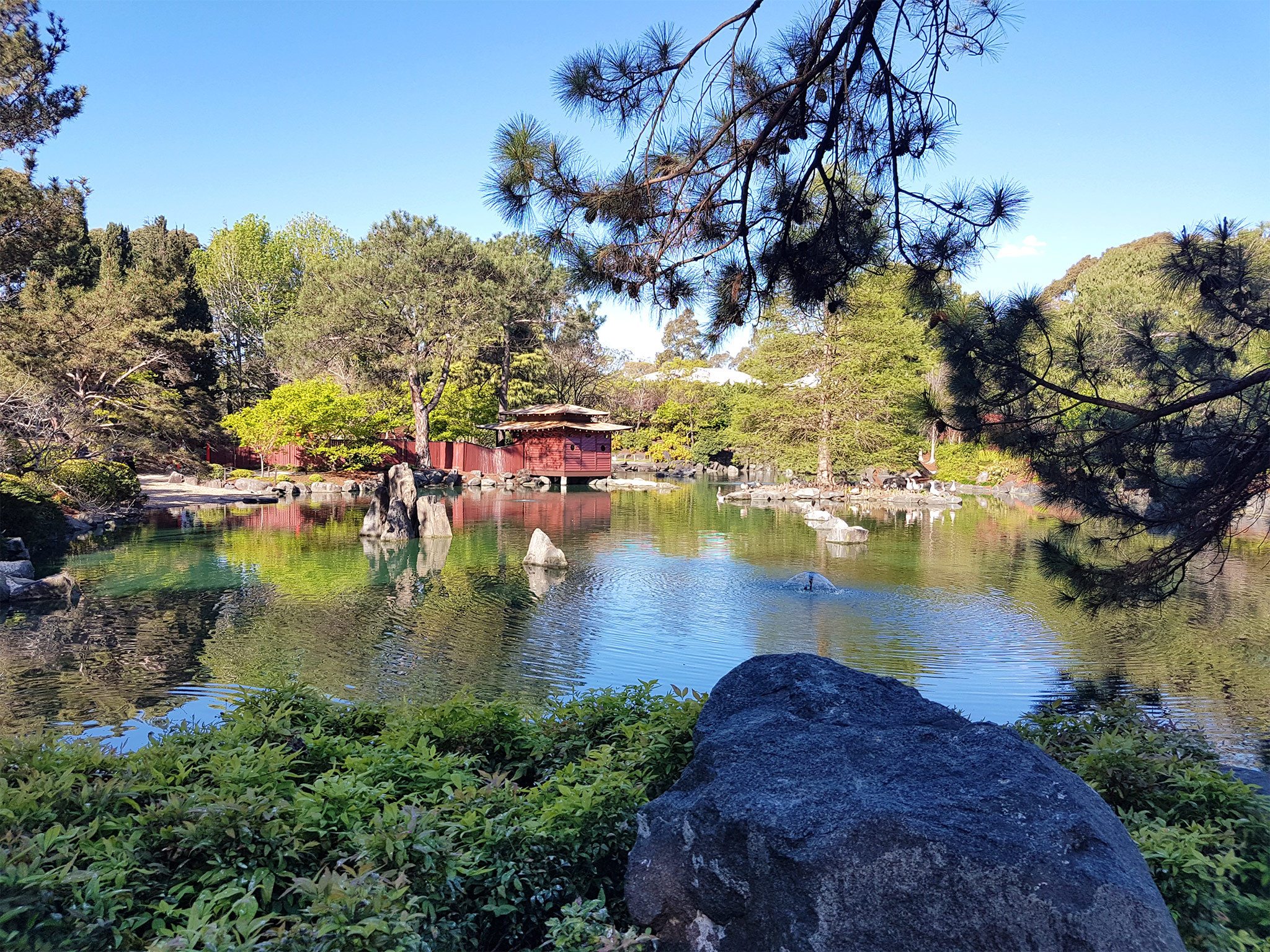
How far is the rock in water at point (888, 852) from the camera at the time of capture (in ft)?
6.57

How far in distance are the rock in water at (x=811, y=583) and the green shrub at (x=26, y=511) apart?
1179 cm

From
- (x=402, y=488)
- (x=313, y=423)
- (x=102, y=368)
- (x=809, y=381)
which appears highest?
(x=809, y=381)

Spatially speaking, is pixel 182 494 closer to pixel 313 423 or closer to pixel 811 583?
pixel 313 423

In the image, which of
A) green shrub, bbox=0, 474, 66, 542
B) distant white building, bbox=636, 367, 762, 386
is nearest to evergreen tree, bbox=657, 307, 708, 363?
distant white building, bbox=636, 367, 762, 386

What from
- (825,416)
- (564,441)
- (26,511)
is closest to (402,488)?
(26,511)

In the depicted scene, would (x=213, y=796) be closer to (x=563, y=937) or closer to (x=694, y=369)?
(x=563, y=937)

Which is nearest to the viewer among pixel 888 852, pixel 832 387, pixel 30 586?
pixel 888 852

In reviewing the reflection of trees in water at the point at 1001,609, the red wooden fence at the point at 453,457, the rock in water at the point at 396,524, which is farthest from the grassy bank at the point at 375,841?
the red wooden fence at the point at 453,457

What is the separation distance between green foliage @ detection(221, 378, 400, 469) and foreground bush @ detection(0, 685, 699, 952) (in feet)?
87.4

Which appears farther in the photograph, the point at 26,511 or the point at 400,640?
the point at 26,511

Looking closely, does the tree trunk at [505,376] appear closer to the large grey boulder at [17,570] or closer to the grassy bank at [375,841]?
the large grey boulder at [17,570]

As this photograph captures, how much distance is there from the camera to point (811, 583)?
11398 millimetres

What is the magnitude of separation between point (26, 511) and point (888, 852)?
15.0m

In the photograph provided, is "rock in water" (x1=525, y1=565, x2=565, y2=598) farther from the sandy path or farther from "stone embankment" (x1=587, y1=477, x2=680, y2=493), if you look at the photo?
"stone embankment" (x1=587, y1=477, x2=680, y2=493)
